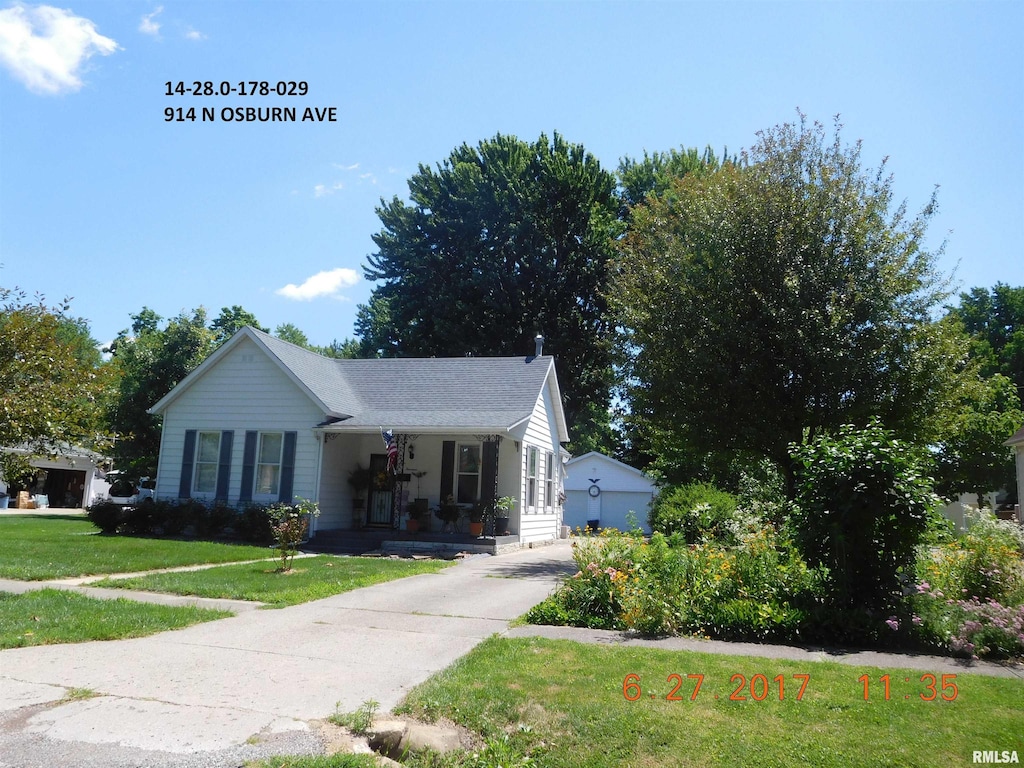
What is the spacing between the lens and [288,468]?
727 inches

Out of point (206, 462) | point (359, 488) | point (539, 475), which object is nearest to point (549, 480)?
point (539, 475)

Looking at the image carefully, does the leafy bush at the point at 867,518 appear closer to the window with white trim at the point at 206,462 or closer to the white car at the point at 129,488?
the window with white trim at the point at 206,462

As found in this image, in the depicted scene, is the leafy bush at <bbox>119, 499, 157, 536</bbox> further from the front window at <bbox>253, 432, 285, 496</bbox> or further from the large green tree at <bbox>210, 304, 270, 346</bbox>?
the large green tree at <bbox>210, 304, 270, 346</bbox>

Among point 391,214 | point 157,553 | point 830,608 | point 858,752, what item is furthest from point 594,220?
point 858,752

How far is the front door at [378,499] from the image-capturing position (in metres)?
19.8

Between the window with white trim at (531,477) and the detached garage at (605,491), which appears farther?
the detached garage at (605,491)

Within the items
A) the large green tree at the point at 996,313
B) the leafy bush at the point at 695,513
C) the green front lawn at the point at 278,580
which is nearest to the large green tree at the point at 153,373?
the green front lawn at the point at 278,580

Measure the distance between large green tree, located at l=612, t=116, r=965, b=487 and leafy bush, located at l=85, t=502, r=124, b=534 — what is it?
1429 cm

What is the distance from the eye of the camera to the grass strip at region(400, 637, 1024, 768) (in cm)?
425

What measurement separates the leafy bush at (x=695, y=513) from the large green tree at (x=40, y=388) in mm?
11415

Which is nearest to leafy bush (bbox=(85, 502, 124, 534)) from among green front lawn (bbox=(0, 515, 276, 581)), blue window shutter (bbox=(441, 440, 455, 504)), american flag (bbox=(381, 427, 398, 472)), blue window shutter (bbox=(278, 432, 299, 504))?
green front lawn (bbox=(0, 515, 276, 581))

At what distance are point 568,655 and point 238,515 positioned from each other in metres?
14.0

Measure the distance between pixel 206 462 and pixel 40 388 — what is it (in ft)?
33.8

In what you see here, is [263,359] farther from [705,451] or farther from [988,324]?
[988,324]
